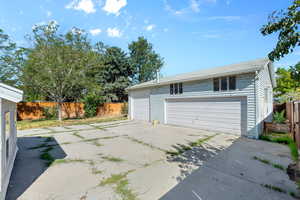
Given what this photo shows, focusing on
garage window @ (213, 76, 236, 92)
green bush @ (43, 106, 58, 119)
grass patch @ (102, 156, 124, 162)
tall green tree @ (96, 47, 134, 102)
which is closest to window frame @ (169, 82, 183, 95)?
garage window @ (213, 76, 236, 92)

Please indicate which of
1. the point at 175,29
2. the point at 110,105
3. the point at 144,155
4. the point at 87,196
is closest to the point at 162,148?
the point at 144,155

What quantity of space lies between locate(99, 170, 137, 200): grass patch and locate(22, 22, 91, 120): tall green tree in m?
10.7

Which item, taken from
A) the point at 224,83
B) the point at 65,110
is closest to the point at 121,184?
the point at 224,83

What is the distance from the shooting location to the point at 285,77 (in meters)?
13.9

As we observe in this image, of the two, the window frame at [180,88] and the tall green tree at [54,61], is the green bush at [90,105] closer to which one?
the tall green tree at [54,61]

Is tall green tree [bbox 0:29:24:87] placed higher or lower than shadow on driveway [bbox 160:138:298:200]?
higher

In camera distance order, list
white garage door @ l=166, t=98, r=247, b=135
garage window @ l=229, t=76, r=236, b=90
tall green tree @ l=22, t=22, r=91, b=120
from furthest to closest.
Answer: tall green tree @ l=22, t=22, r=91, b=120, garage window @ l=229, t=76, r=236, b=90, white garage door @ l=166, t=98, r=247, b=135

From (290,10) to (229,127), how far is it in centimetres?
563

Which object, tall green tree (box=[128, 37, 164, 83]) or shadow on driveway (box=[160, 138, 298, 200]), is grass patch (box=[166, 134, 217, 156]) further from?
tall green tree (box=[128, 37, 164, 83])

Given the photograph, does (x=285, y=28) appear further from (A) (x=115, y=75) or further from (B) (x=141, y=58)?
(B) (x=141, y=58)

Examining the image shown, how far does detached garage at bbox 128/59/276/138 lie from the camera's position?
653 centimetres

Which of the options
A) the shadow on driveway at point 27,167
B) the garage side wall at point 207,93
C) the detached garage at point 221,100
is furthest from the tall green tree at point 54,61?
the shadow on driveway at point 27,167

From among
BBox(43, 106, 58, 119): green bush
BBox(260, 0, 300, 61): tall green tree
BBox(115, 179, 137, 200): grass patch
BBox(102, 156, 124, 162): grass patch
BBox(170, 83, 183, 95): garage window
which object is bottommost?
BBox(102, 156, 124, 162): grass patch

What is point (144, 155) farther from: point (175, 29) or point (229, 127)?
point (175, 29)
